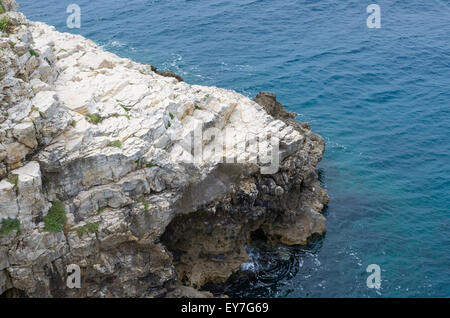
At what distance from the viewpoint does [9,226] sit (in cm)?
2694

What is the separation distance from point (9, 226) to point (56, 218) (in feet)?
8.51

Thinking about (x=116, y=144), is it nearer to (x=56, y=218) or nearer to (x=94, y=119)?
(x=94, y=119)

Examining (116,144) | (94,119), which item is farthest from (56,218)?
(94,119)

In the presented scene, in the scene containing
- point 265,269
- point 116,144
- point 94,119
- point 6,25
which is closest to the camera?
point 116,144

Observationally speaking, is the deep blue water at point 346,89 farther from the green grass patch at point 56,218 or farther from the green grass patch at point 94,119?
the green grass patch at point 94,119

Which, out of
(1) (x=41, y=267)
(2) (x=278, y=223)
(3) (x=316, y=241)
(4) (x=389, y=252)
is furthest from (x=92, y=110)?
(4) (x=389, y=252)

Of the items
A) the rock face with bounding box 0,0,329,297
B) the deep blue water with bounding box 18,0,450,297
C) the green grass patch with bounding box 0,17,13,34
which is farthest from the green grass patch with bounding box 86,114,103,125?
the deep blue water with bounding box 18,0,450,297

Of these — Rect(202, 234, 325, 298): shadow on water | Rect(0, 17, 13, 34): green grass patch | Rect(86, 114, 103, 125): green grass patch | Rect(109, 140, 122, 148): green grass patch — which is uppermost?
Rect(0, 17, 13, 34): green grass patch

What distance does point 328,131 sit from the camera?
4969 cm

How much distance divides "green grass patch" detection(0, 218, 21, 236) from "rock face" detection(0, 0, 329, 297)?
6 centimetres

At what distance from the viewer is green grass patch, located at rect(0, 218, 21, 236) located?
2683cm

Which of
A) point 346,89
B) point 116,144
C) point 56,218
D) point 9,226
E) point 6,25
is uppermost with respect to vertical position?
point 6,25

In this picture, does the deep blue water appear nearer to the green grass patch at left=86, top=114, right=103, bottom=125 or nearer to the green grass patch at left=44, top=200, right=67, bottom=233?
the green grass patch at left=44, top=200, right=67, bottom=233
